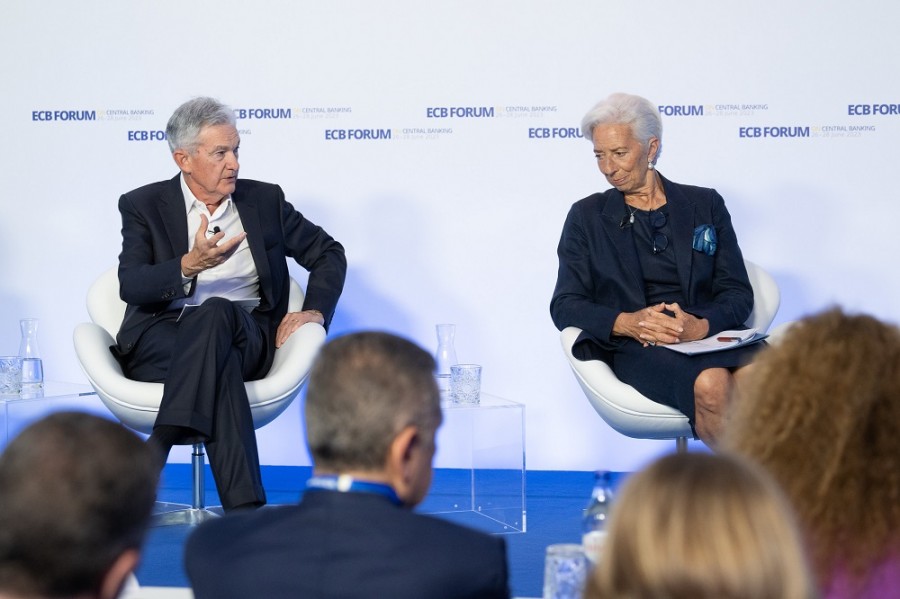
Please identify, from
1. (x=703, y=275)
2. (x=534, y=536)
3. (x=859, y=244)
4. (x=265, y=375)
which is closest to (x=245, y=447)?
(x=265, y=375)

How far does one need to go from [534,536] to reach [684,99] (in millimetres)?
2157

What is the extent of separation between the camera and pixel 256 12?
5.54 metres

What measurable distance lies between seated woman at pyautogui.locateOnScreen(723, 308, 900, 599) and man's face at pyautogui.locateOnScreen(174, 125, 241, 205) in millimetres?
3161

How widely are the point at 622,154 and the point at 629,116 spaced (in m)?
0.14

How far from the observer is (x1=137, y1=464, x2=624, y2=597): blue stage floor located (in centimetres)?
375

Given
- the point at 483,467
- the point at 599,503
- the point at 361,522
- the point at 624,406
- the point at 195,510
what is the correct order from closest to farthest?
the point at 361,522 < the point at 599,503 < the point at 624,406 < the point at 195,510 < the point at 483,467

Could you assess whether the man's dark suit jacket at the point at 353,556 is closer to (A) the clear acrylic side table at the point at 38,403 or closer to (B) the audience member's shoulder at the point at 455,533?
(B) the audience member's shoulder at the point at 455,533

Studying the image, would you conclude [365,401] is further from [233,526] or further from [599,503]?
[599,503]

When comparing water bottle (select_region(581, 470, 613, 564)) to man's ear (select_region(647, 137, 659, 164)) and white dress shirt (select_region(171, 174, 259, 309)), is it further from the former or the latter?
white dress shirt (select_region(171, 174, 259, 309))

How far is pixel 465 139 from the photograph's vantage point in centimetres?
547

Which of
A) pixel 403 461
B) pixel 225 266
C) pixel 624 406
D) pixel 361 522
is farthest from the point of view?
pixel 225 266

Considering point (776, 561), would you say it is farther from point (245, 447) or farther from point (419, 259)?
point (419, 259)

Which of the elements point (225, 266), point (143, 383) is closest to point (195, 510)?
point (143, 383)

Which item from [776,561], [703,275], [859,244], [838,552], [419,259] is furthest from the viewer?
[419,259]
